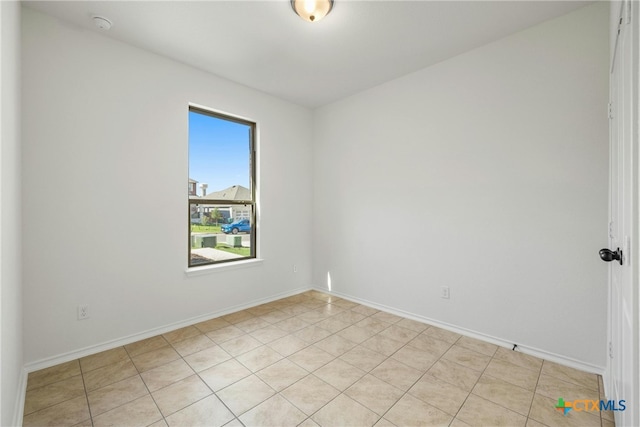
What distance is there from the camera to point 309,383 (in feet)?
6.84

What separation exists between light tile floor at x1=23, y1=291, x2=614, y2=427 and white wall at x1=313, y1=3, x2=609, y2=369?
1.42 feet

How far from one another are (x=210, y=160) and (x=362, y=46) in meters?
2.12

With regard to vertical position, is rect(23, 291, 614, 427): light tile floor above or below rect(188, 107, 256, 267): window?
below

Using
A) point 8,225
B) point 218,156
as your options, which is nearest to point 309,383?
point 8,225

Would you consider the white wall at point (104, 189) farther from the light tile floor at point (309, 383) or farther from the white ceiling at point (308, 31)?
the light tile floor at point (309, 383)

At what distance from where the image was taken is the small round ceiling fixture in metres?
2.32

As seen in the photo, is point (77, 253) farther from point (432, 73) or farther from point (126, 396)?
point (432, 73)

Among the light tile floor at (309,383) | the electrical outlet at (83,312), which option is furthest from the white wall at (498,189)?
the electrical outlet at (83,312)

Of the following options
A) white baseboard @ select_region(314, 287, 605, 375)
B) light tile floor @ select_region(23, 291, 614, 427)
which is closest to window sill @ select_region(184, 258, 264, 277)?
light tile floor @ select_region(23, 291, 614, 427)

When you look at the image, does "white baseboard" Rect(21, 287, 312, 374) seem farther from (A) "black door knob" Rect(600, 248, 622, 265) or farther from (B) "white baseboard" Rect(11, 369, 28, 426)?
(A) "black door knob" Rect(600, 248, 622, 265)

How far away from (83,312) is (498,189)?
384 centimetres

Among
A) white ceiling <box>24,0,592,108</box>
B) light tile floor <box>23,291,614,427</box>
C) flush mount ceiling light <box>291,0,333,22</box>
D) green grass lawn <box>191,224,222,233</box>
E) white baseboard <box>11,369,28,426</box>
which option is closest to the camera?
white baseboard <box>11,369,28,426</box>

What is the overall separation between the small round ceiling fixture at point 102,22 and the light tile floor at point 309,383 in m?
2.80

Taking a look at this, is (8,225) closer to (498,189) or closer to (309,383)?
(309,383)
